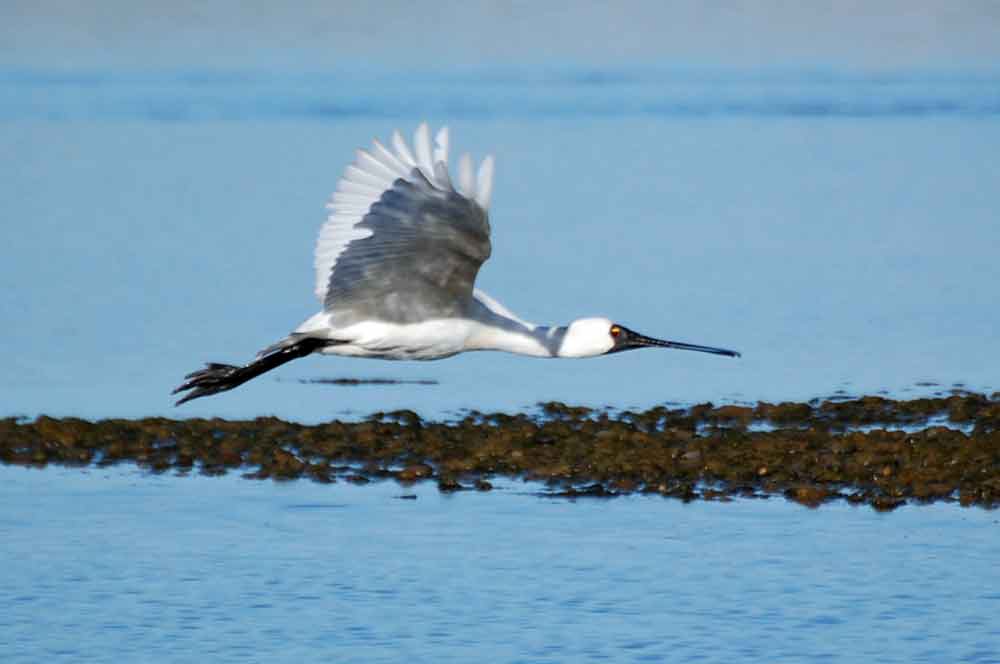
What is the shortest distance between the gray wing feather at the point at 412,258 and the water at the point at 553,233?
4.21 meters

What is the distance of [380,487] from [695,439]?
2.30 metres

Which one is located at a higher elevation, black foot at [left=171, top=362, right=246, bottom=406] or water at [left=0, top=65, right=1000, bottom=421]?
water at [left=0, top=65, right=1000, bottom=421]

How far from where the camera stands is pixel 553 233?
2939cm

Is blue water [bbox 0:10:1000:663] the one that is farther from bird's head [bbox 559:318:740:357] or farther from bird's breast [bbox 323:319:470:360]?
bird's breast [bbox 323:319:470:360]

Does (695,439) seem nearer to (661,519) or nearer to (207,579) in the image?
(661,519)

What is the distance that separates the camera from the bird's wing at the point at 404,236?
13156 millimetres

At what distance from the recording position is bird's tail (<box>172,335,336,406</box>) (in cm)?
1461

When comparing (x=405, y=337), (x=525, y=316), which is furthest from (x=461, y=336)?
(x=525, y=316)

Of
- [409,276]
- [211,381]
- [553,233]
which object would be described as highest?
[553,233]

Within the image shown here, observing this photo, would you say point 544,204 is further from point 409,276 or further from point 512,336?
point 409,276

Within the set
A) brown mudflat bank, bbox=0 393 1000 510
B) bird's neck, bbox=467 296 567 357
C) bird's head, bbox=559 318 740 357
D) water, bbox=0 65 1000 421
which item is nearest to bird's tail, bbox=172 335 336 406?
bird's neck, bbox=467 296 567 357

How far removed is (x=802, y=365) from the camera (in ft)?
68.5

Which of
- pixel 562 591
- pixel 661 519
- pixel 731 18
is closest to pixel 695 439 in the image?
pixel 661 519

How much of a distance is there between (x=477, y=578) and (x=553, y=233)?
50.3 ft
